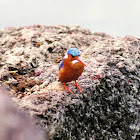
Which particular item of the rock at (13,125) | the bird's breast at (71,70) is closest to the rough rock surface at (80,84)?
the bird's breast at (71,70)

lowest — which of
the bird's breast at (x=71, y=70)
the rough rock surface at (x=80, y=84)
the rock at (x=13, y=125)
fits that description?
the rough rock surface at (x=80, y=84)

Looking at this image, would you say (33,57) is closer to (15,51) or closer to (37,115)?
(15,51)

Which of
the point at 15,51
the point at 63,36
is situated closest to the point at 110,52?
the point at 63,36

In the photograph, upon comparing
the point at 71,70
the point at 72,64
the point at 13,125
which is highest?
the point at 13,125

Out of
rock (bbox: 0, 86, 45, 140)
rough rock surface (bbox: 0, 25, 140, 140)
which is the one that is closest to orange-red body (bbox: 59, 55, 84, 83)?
rough rock surface (bbox: 0, 25, 140, 140)

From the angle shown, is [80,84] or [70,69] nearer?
[70,69]

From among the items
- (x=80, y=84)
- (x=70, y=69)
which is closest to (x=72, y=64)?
(x=70, y=69)

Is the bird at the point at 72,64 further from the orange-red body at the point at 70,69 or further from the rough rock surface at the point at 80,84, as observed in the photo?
the rough rock surface at the point at 80,84

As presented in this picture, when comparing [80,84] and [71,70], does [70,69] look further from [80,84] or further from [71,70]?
[80,84]

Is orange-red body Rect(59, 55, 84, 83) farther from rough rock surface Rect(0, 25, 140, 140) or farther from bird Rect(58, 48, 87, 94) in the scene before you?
rough rock surface Rect(0, 25, 140, 140)

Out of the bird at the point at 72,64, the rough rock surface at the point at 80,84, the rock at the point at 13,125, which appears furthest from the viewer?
the bird at the point at 72,64
